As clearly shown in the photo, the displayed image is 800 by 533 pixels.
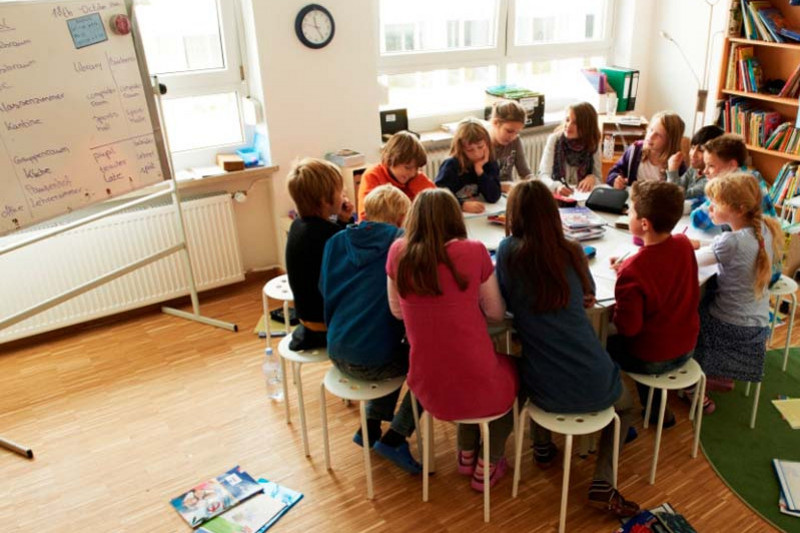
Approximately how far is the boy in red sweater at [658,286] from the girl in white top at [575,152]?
1.23 meters

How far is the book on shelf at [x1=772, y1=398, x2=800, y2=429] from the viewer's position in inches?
112

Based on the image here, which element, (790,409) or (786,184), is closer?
(790,409)

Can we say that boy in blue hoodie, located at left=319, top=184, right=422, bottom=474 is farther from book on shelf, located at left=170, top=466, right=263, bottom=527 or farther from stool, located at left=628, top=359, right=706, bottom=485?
stool, located at left=628, top=359, right=706, bottom=485

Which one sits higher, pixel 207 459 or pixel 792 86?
pixel 792 86

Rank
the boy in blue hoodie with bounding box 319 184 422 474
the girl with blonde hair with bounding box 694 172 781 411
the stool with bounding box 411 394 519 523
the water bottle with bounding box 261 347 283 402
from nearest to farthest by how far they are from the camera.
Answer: the stool with bounding box 411 394 519 523 < the boy in blue hoodie with bounding box 319 184 422 474 < the girl with blonde hair with bounding box 694 172 781 411 < the water bottle with bounding box 261 347 283 402

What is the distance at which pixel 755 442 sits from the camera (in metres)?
2.74

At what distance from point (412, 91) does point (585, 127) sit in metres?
1.68

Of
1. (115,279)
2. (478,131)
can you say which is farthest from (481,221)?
(115,279)

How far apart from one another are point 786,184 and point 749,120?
52 centimetres

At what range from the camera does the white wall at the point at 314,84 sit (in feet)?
12.7

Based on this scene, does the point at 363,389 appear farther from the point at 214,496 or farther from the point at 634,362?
the point at 634,362

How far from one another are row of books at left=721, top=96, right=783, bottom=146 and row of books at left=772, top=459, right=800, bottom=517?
8.68 ft

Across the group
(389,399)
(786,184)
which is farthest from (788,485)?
(786,184)

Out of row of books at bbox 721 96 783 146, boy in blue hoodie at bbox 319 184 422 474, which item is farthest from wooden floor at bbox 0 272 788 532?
row of books at bbox 721 96 783 146
